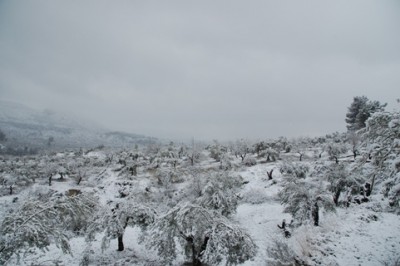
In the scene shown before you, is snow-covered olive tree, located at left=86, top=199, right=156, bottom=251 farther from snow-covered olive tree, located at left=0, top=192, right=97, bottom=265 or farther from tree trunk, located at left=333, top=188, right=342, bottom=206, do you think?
tree trunk, located at left=333, top=188, right=342, bottom=206

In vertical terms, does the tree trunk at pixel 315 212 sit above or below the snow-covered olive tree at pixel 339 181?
below

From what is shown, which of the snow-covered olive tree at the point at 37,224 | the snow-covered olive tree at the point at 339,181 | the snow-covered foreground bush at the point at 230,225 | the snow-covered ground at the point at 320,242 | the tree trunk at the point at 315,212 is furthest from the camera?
the snow-covered olive tree at the point at 339,181

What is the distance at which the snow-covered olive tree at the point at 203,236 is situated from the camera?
468 inches

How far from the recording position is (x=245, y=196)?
108 ft

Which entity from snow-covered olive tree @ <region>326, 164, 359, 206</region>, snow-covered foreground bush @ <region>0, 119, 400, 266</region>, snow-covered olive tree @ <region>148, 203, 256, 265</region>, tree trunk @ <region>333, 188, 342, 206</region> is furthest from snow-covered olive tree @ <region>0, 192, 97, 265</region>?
snow-covered olive tree @ <region>326, 164, 359, 206</region>

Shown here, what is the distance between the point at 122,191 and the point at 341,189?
105 feet

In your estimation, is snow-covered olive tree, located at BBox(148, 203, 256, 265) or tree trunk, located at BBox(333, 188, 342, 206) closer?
snow-covered olive tree, located at BBox(148, 203, 256, 265)

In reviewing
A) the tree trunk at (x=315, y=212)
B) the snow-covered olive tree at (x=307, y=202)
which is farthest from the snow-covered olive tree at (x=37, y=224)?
the tree trunk at (x=315, y=212)

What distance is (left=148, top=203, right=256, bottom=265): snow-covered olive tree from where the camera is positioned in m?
11.9

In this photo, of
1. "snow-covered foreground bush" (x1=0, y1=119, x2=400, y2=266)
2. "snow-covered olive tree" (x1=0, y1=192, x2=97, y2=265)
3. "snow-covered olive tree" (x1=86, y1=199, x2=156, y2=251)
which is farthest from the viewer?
"snow-covered olive tree" (x1=86, y1=199, x2=156, y2=251)

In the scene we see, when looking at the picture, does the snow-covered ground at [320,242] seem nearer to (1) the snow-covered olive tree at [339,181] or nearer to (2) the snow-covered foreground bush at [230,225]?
(2) the snow-covered foreground bush at [230,225]

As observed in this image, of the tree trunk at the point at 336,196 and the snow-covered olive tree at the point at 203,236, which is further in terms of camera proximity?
the tree trunk at the point at 336,196

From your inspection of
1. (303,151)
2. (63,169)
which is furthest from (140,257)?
(303,151)

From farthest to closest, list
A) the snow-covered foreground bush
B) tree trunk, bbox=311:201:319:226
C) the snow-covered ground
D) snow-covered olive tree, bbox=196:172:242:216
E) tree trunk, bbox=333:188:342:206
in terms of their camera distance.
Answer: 1. tree trunk, bbox=333:188:342:206
2. snow-covered olive tree, bbox=196:172:242:216
3. tree trunk, bbox=311:201:319:226
4. the snow-covered ground
5. the snow-covered foreground bush
